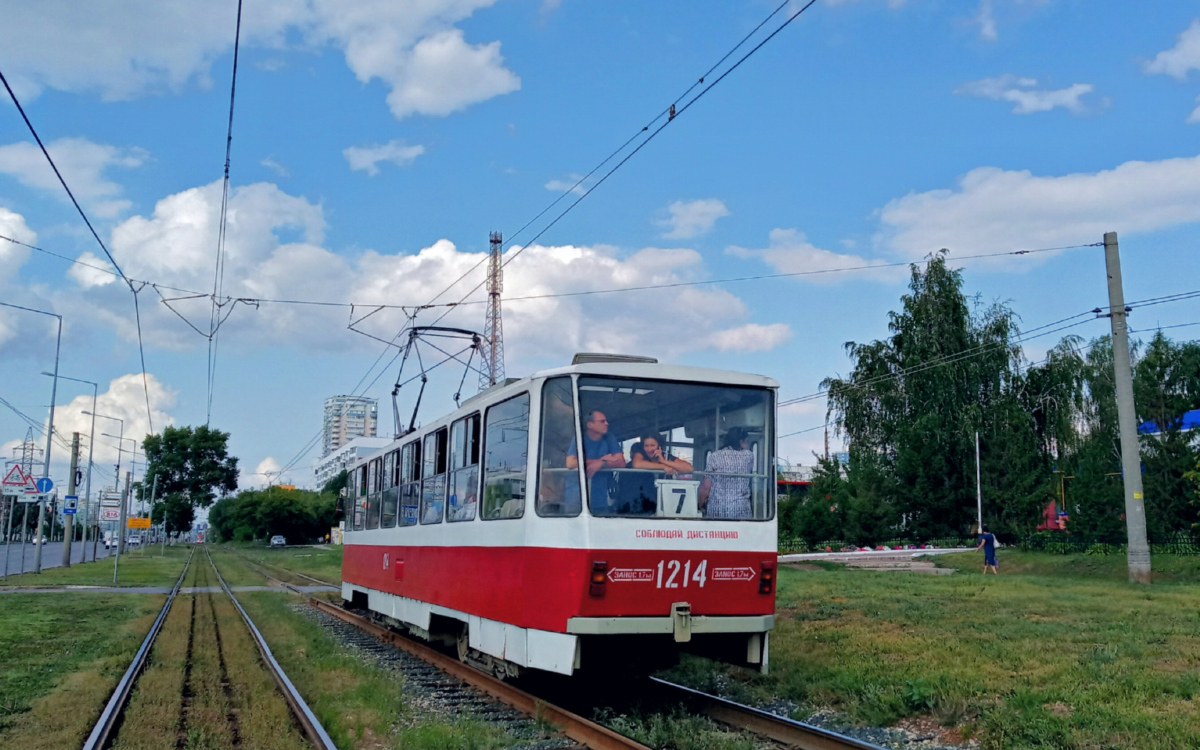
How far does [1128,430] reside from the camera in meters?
20.1

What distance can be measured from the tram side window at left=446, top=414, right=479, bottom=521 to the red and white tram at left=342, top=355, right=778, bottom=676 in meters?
0.20

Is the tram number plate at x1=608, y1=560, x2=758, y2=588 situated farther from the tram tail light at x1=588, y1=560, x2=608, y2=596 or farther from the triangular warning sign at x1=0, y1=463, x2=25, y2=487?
the triangular warning sign at x1=0, y1=463, x2=25, y2=487

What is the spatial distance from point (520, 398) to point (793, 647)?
17.2 ft

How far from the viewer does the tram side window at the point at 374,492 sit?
50.0 ft

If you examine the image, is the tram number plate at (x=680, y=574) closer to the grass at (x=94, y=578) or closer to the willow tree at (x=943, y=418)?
the grass at (x=94, y=578)

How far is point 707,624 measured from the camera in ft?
27.9

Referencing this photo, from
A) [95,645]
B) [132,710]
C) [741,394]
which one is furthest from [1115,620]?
[95,645]

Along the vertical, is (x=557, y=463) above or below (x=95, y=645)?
above

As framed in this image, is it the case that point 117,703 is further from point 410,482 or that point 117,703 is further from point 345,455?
point 345,455

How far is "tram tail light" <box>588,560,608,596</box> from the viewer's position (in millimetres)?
7996

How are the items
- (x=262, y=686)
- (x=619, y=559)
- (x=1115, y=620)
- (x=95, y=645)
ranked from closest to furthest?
1. (x=619, y=559)
2. (x=262, y=686)
3. (x=1115, y=620)
4. (x=95, y=645)

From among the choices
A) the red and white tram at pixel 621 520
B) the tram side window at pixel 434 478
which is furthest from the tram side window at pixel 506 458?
the tram side window at pixel 434 478

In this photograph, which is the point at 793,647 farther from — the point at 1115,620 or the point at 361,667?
the point at 361,667

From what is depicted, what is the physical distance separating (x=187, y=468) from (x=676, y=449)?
4063 inches
